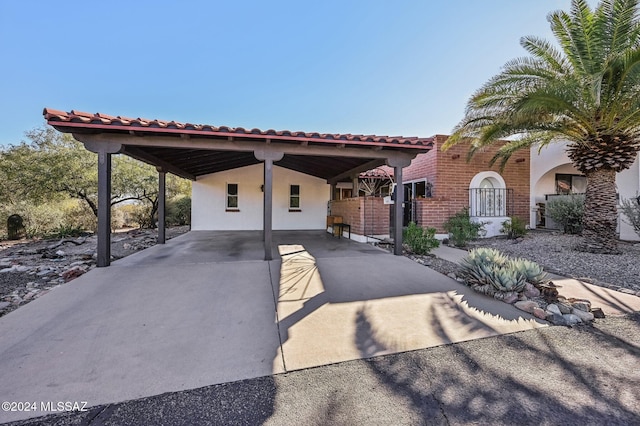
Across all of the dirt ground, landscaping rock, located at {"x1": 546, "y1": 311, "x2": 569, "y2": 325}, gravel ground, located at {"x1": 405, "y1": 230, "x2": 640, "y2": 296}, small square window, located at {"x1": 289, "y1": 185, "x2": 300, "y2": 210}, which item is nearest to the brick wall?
gravel ground, located at {"x1": 405, "y1": 230, "x2": 640, "y2": 296}

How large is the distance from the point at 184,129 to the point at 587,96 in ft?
29.5

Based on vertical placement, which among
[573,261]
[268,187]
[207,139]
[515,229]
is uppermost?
[207,139]

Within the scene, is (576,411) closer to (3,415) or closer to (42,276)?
(3,415)

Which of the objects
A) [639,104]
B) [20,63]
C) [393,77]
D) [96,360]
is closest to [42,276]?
[96,360]

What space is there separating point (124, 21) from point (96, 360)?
9.81 meters

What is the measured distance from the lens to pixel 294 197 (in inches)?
521

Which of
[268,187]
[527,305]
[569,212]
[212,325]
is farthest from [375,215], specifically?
[569,212]

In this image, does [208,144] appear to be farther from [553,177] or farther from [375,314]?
[553,177]

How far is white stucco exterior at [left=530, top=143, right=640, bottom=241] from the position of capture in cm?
863

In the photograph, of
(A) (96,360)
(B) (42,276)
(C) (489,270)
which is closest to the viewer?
(A) (96,360)

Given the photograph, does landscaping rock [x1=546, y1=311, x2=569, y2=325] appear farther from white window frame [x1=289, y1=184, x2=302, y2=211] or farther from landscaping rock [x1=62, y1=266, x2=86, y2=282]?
white window frame [x1=289, y1=184, x2=302, y2=211]

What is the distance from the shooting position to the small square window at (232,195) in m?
12.7

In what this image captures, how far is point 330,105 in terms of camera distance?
12.8 m

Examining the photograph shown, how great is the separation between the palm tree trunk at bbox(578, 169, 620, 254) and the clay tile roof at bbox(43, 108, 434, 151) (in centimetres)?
457
